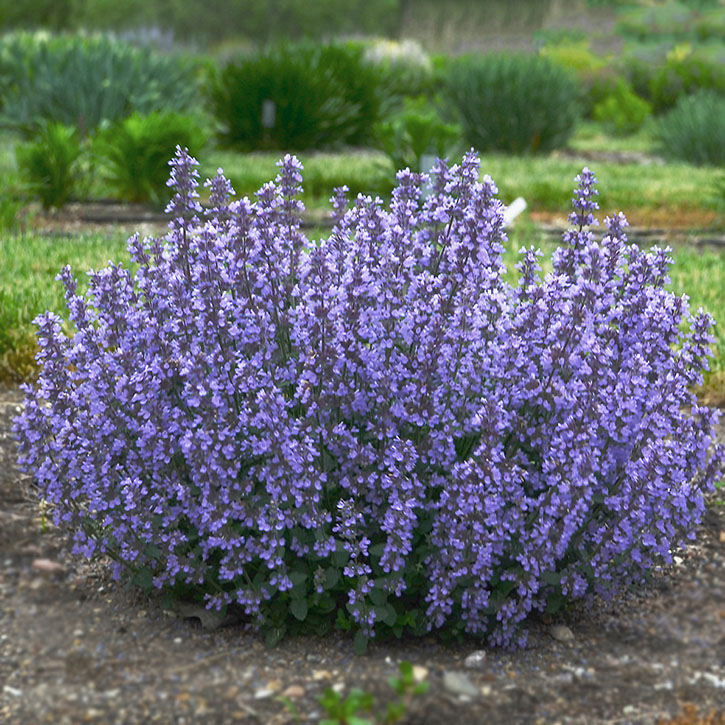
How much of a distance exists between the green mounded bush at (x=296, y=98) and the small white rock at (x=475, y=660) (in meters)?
10.2

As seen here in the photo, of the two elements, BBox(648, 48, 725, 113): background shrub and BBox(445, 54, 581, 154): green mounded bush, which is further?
BBox(648, 48, 725, 113): background shrub

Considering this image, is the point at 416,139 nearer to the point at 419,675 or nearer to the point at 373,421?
the point at 373,421

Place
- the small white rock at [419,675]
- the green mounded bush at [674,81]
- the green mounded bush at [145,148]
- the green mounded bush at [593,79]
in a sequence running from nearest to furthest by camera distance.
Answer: the small white rock at [419,675]
the green mounded bush at [145,148]
the green mounded bush at [674,81]
the green mounded bush at [593,79]

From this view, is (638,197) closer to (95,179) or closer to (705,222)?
(705,222)

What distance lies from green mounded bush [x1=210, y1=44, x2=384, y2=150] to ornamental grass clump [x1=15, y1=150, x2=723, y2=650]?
31.9 ft

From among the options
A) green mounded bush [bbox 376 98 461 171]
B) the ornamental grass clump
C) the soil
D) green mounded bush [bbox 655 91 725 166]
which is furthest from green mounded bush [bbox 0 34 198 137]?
the soil

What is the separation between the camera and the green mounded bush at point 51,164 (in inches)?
305

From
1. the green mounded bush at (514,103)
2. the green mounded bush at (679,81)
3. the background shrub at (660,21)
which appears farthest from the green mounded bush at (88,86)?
the background shrub at (660,21)

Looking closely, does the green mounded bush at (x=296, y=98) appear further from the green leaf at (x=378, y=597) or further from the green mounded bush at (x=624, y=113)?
the green leaf at (x=378, y=597)

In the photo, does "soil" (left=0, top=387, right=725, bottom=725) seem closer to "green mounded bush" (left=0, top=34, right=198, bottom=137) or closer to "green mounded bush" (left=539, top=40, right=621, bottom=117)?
"green mounded bush" (left=0, top=34, right=198, bottom=137)

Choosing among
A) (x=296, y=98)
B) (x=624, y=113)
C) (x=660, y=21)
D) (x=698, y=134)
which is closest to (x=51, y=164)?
(x=296, y=98)

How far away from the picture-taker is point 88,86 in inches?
455

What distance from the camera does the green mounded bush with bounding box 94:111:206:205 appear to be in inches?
319

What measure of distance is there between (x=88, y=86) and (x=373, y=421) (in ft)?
33.4
